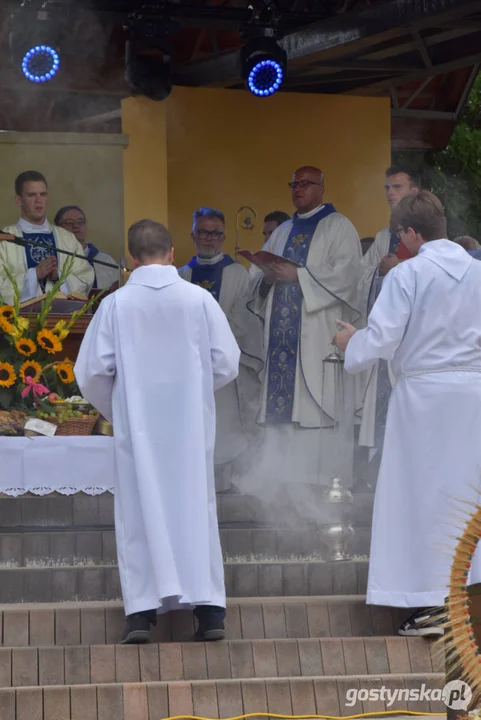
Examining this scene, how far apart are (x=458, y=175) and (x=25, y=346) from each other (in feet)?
41.5

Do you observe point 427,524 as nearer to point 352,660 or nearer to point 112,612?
point 352,660

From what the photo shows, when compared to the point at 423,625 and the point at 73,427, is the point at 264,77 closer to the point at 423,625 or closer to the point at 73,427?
the point at 73,427

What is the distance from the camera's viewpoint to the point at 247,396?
1024 cm

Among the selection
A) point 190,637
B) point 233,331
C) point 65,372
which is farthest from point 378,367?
point 190,637

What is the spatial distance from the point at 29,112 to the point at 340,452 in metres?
4.68

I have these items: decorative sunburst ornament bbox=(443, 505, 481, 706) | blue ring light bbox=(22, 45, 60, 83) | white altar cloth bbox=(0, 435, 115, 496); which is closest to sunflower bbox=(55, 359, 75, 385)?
white altar cloth bbox=(0, 435, 115, 496)

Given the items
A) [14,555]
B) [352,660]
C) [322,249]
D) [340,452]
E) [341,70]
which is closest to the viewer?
[352,660]

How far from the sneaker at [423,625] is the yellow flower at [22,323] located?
9.26ft

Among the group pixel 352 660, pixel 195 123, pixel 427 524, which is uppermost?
pixel 195 123

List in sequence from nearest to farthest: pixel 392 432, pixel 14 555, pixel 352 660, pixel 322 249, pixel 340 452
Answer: pixel 352 660 < pixel 392 432 < pixel 14 555 < pixel 340 452 < pixel 322 249

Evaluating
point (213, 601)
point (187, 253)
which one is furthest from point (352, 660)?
point (187, 253)

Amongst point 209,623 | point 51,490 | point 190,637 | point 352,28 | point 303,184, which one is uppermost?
point 352,28

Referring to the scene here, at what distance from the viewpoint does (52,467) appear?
8.00 metres

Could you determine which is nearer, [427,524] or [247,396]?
[427,524]
